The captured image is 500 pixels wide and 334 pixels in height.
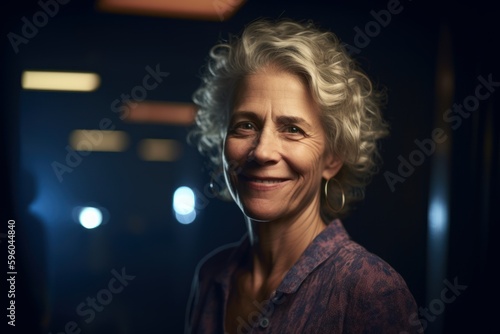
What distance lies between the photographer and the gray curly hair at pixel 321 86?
1.16 m

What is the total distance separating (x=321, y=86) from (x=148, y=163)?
500 mm

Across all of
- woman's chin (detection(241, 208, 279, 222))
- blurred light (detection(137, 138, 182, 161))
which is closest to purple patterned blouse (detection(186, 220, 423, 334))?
woman's chin (detection(241, 208, 279, 222))

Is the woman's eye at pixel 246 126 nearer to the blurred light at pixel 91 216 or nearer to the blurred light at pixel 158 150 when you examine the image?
the blurred light at pixel 158 150

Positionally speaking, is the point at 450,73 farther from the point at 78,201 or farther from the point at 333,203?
the point at 78,201

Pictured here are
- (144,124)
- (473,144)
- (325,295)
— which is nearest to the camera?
(325,295)

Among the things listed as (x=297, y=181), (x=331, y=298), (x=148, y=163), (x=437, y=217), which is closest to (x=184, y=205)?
(x=148, y=163)

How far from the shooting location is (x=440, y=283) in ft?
4.27

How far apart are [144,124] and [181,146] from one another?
11 centimetres

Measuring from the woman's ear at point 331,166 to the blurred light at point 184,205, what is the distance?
0.36 m

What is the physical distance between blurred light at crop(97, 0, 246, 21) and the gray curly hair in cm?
9

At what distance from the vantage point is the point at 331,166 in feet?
4.13

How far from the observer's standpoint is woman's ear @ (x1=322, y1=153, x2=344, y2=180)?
124 centimetres

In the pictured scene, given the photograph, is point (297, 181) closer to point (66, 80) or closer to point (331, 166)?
point (331, 166)

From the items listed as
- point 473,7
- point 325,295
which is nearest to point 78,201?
point 325,295
